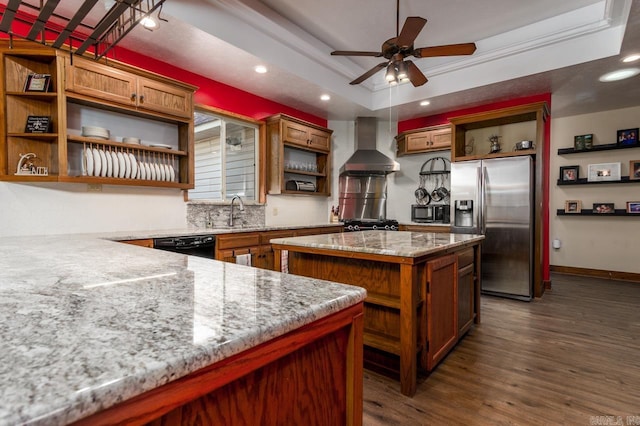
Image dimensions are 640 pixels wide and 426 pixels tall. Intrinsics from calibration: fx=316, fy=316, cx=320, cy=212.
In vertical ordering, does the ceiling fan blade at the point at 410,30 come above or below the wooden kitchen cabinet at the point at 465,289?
above

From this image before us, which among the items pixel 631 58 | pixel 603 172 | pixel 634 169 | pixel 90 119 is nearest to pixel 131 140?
pixel 90 119

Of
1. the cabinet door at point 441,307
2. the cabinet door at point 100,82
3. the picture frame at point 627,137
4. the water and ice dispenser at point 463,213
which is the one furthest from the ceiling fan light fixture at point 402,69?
the picture frame at point 627,137

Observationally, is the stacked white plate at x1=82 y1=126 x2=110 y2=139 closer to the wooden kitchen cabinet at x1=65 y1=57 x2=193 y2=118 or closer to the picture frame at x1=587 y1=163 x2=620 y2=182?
the wooden kitchen cabinet at x1=65 y1=57 x2=193 y2=118

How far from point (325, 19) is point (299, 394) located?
3856mm

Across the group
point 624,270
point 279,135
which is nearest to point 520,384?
point 279,135

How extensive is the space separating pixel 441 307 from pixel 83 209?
320cm

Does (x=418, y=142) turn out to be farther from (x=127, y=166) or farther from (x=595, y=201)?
(x=127, y=166)

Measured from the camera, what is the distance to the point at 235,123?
4395mm

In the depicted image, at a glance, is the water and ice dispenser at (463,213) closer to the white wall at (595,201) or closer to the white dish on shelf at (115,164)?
the white wall at (595,201)

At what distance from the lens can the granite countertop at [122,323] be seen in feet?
1.25

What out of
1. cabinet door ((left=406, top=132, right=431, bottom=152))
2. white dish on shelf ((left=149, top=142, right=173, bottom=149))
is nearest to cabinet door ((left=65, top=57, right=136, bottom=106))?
white dish on shelf ((left=149, top=142, right=173, bottom=149))

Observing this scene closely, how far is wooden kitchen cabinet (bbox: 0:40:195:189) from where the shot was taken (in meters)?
2.51

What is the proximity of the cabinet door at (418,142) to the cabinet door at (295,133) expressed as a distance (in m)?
1.74

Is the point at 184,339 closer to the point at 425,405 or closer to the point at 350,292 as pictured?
the point at 350,292
